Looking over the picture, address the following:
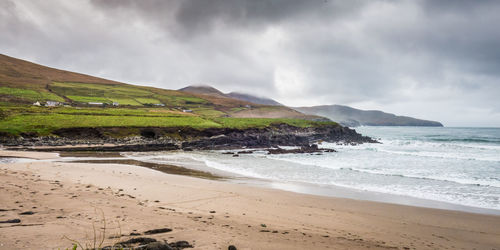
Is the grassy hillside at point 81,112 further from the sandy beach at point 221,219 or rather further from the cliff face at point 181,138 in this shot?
the sandy beach at point 221,219

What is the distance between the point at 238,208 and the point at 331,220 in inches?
138

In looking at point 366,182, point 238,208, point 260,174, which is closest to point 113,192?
point 238,208

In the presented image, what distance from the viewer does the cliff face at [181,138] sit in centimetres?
3456

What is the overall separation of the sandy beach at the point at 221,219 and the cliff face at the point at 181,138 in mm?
25199

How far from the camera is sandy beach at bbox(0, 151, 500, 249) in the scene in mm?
5789

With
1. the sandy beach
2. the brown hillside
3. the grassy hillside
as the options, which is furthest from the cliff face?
the brown hillside

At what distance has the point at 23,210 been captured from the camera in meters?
7.25

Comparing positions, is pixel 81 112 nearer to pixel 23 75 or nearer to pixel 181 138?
pixel 181 138

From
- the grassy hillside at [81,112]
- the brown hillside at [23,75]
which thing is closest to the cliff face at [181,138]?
the grassy hillside at [81,112]

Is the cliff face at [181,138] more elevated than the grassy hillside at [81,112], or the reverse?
the grassy hillside at [81,112]

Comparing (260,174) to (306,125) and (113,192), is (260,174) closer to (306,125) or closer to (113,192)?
(113,192)

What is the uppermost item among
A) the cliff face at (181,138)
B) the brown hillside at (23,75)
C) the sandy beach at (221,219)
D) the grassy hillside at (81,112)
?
the brown hillside at (23,75)

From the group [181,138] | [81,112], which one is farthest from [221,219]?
[81,112]

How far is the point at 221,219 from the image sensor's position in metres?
8.09
